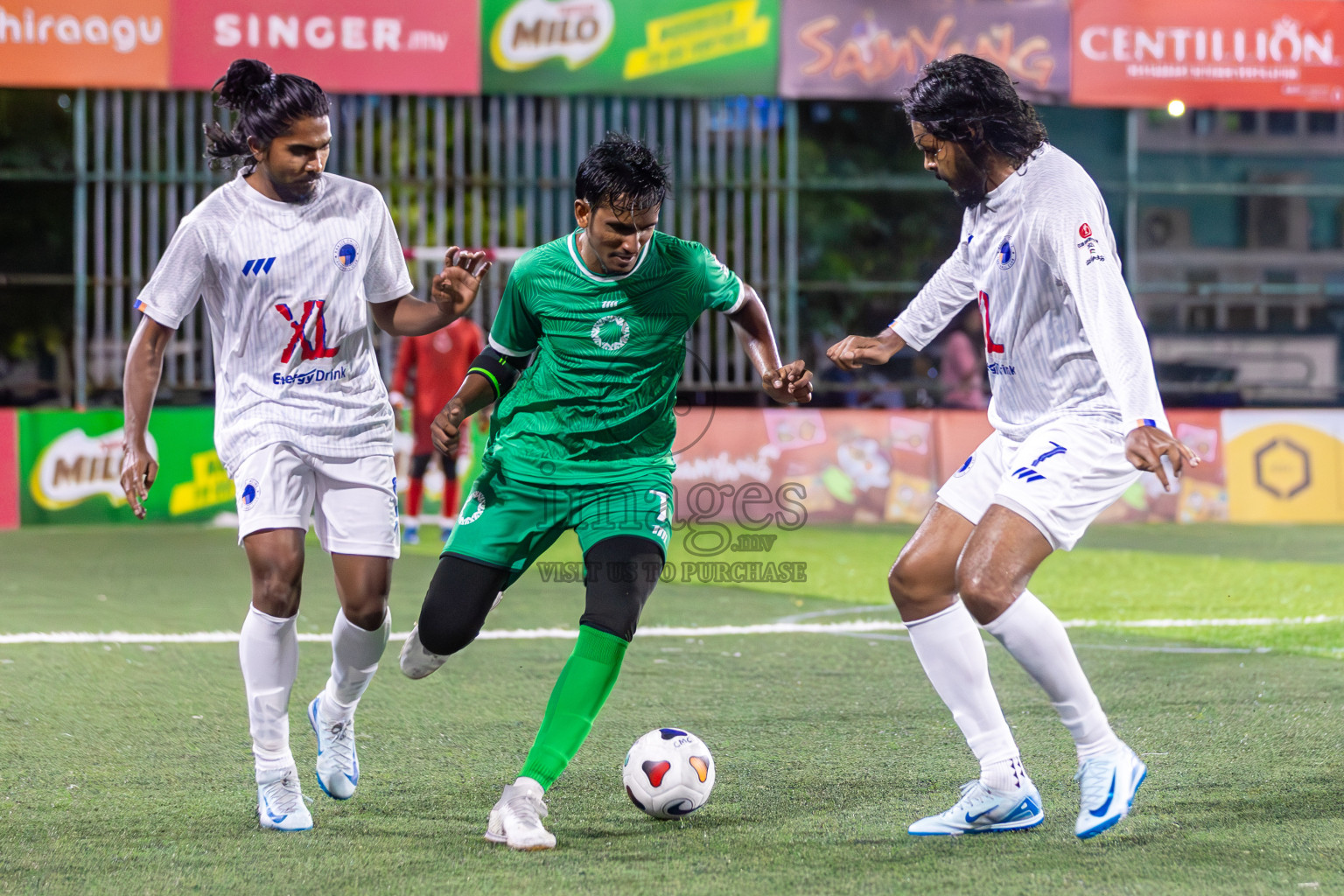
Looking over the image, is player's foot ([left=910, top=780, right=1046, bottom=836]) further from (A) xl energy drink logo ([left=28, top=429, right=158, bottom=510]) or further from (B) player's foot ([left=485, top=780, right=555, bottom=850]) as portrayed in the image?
(A) xl energy drink logo ([left=28, top=429, right=158, bottom=510])

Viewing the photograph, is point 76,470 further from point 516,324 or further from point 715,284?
point 715,284

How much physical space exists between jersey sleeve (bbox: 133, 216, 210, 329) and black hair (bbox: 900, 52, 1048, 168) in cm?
197

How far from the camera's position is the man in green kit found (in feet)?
13.4

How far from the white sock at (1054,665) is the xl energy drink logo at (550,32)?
1090cm

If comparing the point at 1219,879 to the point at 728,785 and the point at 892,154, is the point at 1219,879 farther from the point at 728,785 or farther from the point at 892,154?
the point at 892,154

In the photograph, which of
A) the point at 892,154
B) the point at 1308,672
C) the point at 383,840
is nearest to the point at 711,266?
the point at 383,840

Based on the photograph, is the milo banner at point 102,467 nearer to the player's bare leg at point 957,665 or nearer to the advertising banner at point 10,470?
the advertising banner at point 10,470

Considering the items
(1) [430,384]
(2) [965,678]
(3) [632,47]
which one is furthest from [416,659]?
(3) [632,47]

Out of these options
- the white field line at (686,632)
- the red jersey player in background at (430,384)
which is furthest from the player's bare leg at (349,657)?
the red jersey player in background at (430,384)

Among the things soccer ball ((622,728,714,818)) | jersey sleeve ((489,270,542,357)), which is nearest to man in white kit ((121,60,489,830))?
jersey sleeve ((489,270,542,357))

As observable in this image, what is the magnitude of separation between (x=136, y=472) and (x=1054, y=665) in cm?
252

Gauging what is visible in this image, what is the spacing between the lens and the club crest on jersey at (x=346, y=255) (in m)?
4.25

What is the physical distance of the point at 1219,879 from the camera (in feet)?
11.5

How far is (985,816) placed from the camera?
13.0ft
